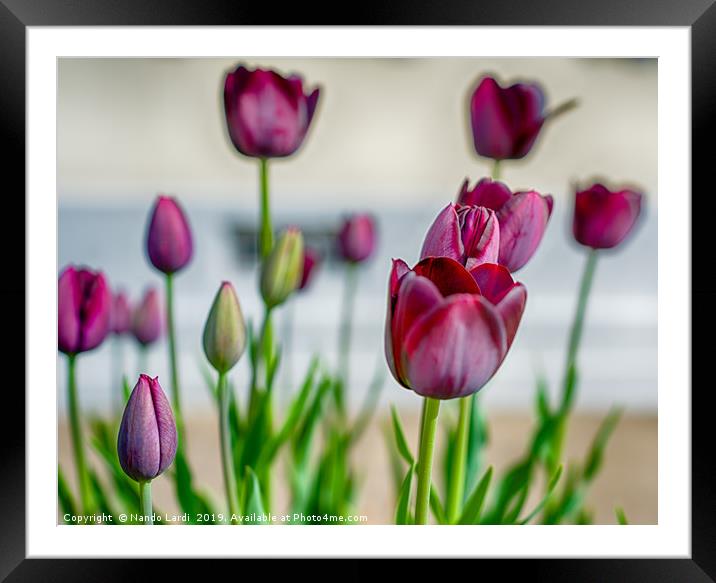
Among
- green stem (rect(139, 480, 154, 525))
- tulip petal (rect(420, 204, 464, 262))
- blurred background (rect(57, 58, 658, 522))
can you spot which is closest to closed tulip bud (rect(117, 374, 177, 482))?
green stem (rect(139, 480, 154, 525))

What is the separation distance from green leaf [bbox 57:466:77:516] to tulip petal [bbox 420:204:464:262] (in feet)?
0.77

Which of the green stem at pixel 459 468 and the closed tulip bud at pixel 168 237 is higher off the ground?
the closed tulip bud at pixel 168 237

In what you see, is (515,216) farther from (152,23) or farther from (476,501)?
(152,23)

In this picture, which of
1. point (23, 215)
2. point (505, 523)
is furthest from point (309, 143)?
point (505, 523)

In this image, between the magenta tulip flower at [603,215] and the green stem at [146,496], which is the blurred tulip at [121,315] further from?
the magenta tulip flower at [603,215]

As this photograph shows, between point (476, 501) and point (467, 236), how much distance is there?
143 millimetres

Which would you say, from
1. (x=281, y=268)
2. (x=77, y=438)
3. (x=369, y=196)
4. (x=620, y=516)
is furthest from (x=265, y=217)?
(x=369, y=196)

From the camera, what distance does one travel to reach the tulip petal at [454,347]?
24 centimetres

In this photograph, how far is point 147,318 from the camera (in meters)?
0.41

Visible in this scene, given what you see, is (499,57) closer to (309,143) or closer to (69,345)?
(69,345)

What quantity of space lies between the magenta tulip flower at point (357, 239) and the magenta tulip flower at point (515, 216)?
21 centimetres

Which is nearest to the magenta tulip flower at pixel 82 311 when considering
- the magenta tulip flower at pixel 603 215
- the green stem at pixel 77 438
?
the green stem at pixel 77 438

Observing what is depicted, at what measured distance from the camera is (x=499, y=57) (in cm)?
44

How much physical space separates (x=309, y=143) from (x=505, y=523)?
0.59m
